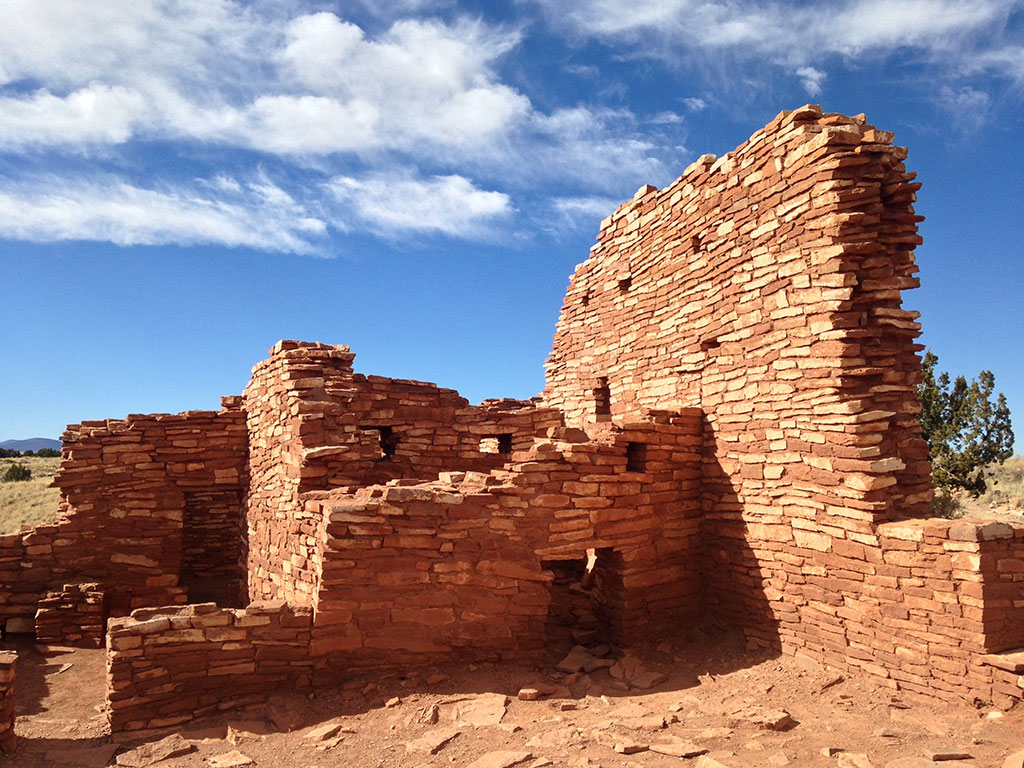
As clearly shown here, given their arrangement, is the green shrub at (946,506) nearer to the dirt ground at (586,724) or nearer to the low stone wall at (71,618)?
the dirt ground at (586,724)

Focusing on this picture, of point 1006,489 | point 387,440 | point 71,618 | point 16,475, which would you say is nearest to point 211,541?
point 71,618

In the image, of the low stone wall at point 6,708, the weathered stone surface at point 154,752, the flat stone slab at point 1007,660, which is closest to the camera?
the flat stone slab at point 1007,660

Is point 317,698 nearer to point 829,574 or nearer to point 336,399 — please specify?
point 336,399

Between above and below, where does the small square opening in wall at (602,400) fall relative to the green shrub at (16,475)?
above

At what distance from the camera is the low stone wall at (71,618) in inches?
402

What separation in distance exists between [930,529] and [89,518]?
11.7 m

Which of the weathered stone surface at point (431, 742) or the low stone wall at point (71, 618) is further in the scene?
the low stone wall at point (71, 618)

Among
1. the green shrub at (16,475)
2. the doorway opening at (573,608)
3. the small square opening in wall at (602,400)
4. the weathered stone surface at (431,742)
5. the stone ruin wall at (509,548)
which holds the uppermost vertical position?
the small square opening in wall at (602,400)

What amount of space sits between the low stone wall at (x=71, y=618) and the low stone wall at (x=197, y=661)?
484 centimetres

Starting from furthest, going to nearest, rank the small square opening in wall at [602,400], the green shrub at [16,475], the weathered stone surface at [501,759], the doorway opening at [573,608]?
the green shrub at [16,475]
the small square opening in wall at [602,400]
the doorway opening at [573,608]
the weathered stone surface at [501,759]

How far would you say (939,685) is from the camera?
5.89m

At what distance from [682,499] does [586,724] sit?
11.1 ft

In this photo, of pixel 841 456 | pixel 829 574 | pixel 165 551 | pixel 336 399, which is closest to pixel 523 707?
pixel 829 574

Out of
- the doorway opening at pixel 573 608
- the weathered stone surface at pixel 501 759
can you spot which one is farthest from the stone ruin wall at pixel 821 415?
the weathered stone surface at pixel 501 759
